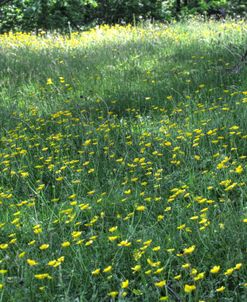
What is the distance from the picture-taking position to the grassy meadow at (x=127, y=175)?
2518mm

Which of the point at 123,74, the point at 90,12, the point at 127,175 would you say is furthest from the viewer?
the point at 90,12

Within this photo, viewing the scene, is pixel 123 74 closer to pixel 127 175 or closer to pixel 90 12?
pixel 127 175

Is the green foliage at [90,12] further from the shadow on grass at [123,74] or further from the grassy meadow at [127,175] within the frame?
the grassy meadow at [127,175]

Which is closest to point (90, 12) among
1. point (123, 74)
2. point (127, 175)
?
point (123, 74)

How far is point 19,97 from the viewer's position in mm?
6176

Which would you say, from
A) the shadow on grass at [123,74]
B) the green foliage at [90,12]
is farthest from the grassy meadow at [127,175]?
the green foliage at [90,12]

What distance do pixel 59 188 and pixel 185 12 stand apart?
13.2 meters

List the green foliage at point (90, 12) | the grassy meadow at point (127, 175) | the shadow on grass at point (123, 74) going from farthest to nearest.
Result: the green foliage at point (90, 12) < the shadow on grass at point (123, 74) < the grassy meadow at point (127, 175)

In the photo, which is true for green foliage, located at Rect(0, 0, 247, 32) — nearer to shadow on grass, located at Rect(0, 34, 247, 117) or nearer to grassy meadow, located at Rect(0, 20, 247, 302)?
shadow on grass, located at Rect(0, 34, 247, 117)

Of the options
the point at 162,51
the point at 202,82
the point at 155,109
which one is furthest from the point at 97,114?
the point at 162,51

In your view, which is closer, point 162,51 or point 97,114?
point 97,114

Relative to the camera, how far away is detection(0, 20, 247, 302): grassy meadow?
8.26ft

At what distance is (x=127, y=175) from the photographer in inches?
147

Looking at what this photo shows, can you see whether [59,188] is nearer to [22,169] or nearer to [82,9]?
[22,169]
